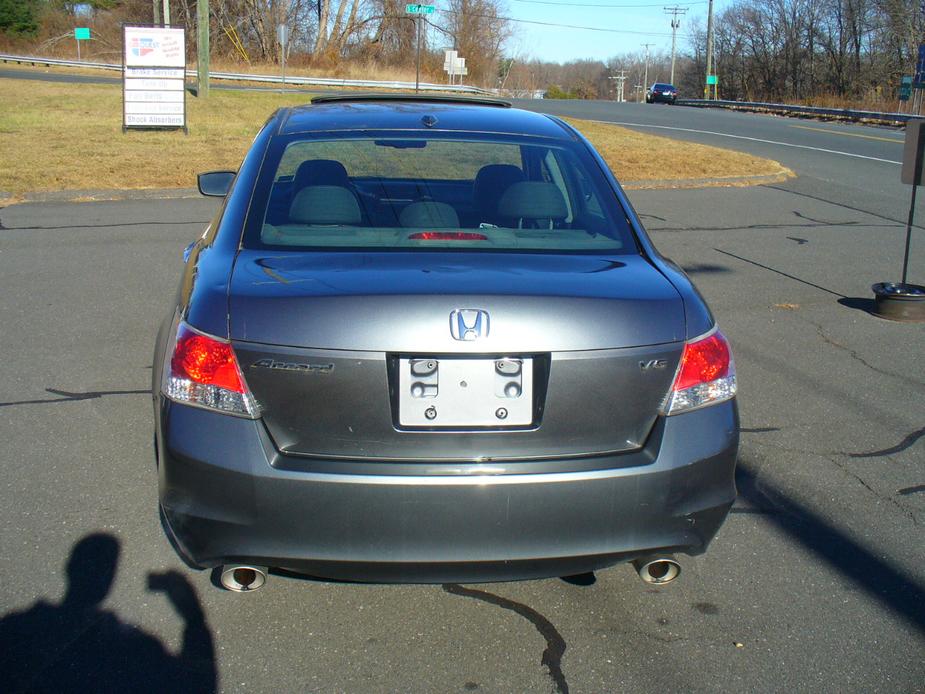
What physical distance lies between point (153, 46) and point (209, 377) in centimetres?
1798

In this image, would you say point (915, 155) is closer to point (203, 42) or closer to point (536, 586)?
point (536, 586)

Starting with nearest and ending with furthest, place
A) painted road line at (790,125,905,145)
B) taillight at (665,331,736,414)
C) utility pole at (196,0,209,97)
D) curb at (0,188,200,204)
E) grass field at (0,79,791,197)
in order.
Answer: taillight at (665,331,736,414), curb at (0,188,200,204), grass field at (0,79,791,197), utility pole at (196,0,209,97), painted road line at (790,125,905,145)

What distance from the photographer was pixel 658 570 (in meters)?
3.07

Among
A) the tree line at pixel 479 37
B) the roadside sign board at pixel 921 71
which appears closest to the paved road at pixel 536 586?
the roadside sign board at pixel 921 71

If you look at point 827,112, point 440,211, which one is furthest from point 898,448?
point 827,112

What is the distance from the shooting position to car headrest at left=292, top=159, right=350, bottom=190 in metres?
3.79

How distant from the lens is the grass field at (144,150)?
45.0 feet

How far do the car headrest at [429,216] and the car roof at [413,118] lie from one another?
41 centimetres

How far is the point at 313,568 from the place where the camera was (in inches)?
108

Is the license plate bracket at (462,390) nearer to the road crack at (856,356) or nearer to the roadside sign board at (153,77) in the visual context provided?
the road crack at (856,356)

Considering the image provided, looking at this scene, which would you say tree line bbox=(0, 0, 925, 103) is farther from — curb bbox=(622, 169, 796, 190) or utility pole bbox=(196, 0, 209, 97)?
curb bbox=(622, 169, 796, 190)

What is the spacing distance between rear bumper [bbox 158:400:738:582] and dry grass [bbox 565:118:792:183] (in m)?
13.0

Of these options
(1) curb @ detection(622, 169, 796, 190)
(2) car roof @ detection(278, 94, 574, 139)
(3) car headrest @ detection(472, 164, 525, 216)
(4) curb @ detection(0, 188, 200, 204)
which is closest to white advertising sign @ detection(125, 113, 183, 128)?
(4) curb @ detection(0, 188, 200, 204)

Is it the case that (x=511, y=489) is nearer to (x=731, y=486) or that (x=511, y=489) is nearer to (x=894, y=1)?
(x=731, y=486)
